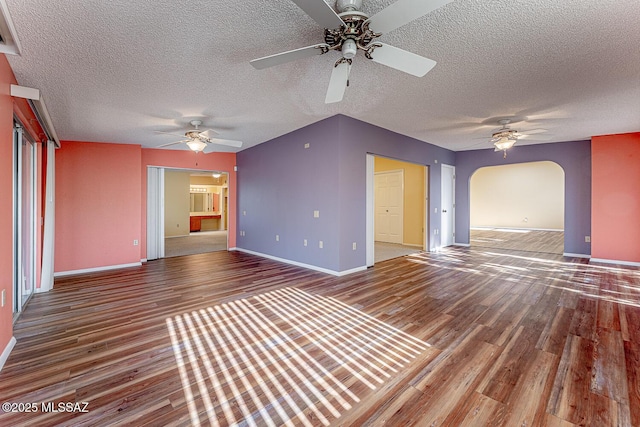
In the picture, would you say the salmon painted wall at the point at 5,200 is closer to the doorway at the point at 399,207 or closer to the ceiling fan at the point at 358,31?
the ceiling fan at the point at 358,31

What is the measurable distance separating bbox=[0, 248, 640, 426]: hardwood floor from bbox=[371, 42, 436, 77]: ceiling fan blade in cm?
225

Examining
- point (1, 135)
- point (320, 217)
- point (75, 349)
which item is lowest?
point (75, 349)

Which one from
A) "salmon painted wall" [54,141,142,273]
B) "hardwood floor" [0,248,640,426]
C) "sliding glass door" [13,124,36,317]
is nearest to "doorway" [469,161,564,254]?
"hardwood floor" [0,248,640,426]

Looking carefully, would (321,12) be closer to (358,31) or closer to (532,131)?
(358,31)

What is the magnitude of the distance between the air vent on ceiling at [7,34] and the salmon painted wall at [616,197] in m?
8.30

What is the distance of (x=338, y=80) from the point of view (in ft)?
7.80

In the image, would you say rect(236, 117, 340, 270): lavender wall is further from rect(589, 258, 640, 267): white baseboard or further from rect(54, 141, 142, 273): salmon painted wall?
rect(589, 258, 640, 267): white baseboard

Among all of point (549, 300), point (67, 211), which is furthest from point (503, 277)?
point (67, 211)

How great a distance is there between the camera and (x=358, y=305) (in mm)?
3152

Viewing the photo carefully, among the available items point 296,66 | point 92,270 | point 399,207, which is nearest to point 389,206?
point 399,207

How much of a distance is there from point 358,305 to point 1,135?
3.50 m

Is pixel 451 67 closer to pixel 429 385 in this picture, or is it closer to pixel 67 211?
pixel 429 385

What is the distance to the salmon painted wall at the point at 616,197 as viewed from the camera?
504 centimetres

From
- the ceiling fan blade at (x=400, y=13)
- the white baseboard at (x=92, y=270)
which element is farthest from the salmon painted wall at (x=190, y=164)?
the ceiling fan blade at (x=400, y=13)
